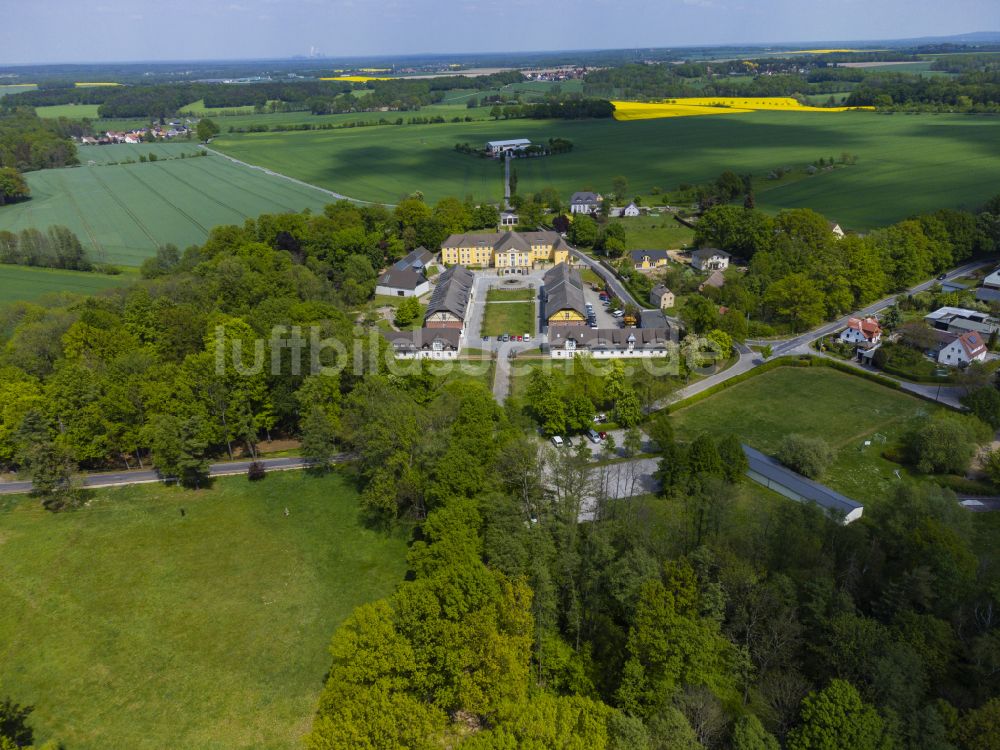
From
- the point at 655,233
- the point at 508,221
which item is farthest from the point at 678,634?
the point at 508,221

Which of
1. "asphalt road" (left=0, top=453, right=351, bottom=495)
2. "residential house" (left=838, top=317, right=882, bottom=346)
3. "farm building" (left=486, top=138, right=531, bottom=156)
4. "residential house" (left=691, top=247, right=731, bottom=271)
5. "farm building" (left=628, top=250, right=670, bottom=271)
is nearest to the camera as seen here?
"asphalt road" (left=0, top=453, right=351, bottom=495)

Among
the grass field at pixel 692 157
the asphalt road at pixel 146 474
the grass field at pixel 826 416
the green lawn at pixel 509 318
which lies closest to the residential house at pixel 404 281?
the green lawn at pixel 509 318

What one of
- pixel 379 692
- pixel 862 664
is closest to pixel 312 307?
pixel 379 692

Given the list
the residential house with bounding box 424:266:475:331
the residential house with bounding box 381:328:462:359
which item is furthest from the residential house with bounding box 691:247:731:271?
the residential house with bounding box 381:328:462:359

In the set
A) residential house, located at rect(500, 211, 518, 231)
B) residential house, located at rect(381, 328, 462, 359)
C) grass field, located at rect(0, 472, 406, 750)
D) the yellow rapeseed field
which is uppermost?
the yellow rapeseed field

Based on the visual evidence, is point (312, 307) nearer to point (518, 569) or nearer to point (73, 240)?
point (518, 569)

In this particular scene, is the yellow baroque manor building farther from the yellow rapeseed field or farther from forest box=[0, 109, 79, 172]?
forest box=[0, 109, 79, 172]
